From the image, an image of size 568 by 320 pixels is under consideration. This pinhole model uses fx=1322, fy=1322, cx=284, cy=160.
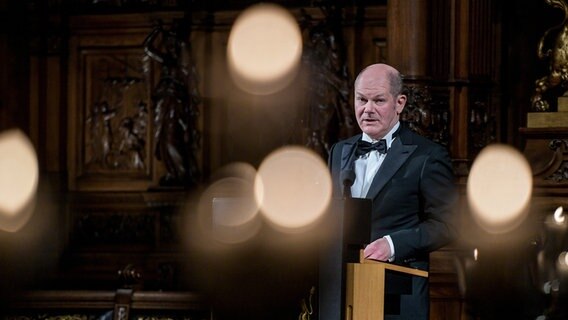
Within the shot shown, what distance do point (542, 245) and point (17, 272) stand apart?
232 inches

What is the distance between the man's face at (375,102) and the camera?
4.67 metres

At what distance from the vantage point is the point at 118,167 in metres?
A: 11.4

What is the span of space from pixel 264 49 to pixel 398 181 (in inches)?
250

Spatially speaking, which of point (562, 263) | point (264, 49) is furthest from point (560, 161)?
point (264, 49)

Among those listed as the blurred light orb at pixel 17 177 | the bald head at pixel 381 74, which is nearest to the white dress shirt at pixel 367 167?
the bald head at pixel 381 74

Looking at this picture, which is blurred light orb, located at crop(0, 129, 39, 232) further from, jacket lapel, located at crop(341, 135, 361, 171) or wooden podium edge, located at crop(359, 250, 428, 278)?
wooden podium edge, located at crop(359, 250, 428, 278)

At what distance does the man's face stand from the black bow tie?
65mm

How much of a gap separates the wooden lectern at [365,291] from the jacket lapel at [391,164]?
706mm

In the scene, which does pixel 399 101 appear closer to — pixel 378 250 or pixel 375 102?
pixel 375 102

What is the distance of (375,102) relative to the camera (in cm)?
469

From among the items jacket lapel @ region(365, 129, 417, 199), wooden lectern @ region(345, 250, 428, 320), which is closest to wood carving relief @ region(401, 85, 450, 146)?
jacket lapel @ region(365, 129, 417, 199)

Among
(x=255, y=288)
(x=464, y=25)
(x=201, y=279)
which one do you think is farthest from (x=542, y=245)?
(x=201, y=279)

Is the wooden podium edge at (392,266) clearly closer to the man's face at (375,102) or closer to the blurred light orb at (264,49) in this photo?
the man's face at (375,102)

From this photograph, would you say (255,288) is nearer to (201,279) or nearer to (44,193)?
(201,279)
